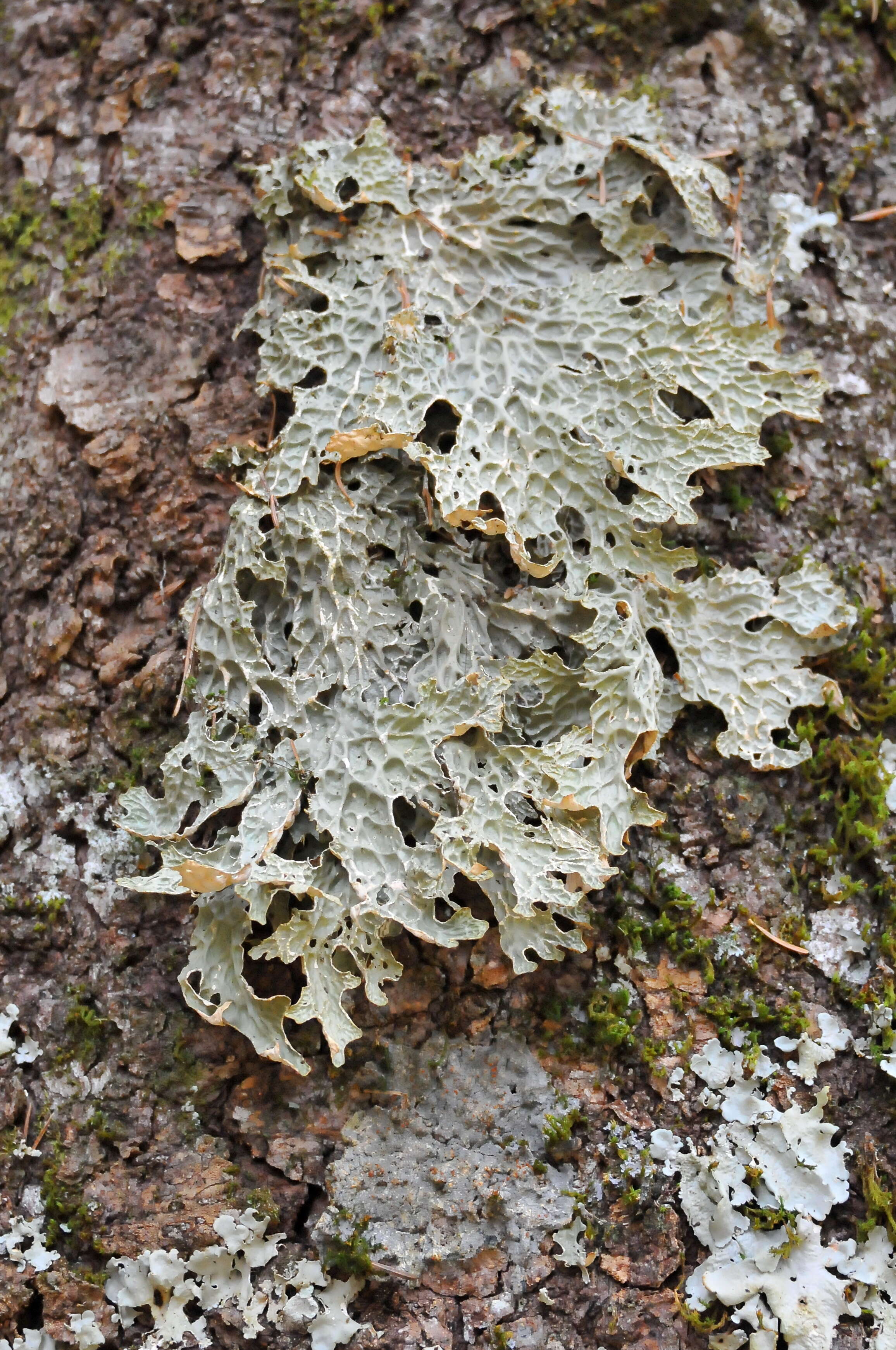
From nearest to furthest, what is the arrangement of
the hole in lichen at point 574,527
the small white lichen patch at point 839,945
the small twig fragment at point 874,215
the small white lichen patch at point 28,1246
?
the small white lichen patch at point 28,1246 → the small white lichen patch at point 839,945 → the hole in lichen at point 574,527 → the small twig fragment at point 874,215

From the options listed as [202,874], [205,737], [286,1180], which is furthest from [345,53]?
[286,1180]

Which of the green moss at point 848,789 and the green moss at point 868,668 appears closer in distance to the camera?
the green moss at point 848,789

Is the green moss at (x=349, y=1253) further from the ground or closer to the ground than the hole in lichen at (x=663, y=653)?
closer to the ground

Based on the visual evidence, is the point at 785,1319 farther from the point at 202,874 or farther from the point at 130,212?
the point at 130,212

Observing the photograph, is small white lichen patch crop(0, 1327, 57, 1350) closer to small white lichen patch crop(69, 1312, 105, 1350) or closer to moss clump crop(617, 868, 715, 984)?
small white lichen patch crop(69, 1312, 105, 1350)

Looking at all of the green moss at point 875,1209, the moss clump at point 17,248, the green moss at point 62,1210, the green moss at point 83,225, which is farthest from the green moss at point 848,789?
the moss clump at point 17,248

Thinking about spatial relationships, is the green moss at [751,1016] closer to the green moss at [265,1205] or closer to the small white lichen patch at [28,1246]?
the green moss at [265,1205]

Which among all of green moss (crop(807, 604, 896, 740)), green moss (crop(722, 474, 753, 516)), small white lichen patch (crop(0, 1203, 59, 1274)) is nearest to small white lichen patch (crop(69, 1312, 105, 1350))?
small white lichen patch (crop(0, 1203, 59, 1274))
